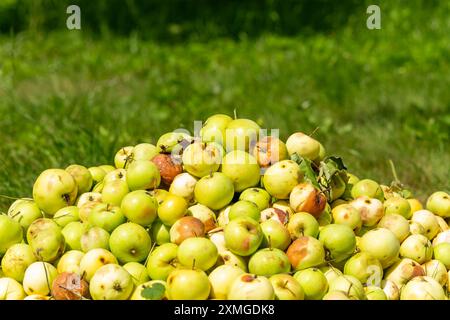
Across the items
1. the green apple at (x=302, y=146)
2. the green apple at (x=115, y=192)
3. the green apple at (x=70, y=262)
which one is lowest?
the green apple at (x=70, y=262)

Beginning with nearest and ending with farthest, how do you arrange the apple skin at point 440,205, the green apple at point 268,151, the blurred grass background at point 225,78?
the green apple at point 268,151 → the apple skin at point 440,205 → the blurred grass background at point 225,78

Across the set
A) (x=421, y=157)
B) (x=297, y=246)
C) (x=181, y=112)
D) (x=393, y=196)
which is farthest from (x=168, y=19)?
(x=297, y=246)

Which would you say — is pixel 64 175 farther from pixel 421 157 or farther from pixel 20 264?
pixel 421 157

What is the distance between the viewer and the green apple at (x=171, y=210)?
7.26 feet

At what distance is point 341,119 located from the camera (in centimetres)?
498

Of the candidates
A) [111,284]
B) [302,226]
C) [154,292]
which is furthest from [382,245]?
[111,284]

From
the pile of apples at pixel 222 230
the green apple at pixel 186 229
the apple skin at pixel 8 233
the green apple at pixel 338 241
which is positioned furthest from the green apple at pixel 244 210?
the apple skin at pixel 8 233

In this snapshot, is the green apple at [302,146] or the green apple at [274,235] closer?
the green apple at [274,235]

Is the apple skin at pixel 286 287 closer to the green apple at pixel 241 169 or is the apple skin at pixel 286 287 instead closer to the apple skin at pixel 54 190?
the green apple at pixel 241 169

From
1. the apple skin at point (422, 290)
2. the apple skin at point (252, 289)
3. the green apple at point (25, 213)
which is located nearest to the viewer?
the apple skin at point (252, 289)

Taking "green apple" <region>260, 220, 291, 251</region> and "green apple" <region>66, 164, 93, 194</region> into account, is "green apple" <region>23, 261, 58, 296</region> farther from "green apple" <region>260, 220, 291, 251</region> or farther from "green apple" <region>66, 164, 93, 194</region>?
"green apple" <region>260, 220, 291, 251</region>

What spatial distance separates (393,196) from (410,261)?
1.40ft

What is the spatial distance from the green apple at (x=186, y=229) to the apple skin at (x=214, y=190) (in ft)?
0.40

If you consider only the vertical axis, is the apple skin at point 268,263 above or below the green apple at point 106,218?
below
